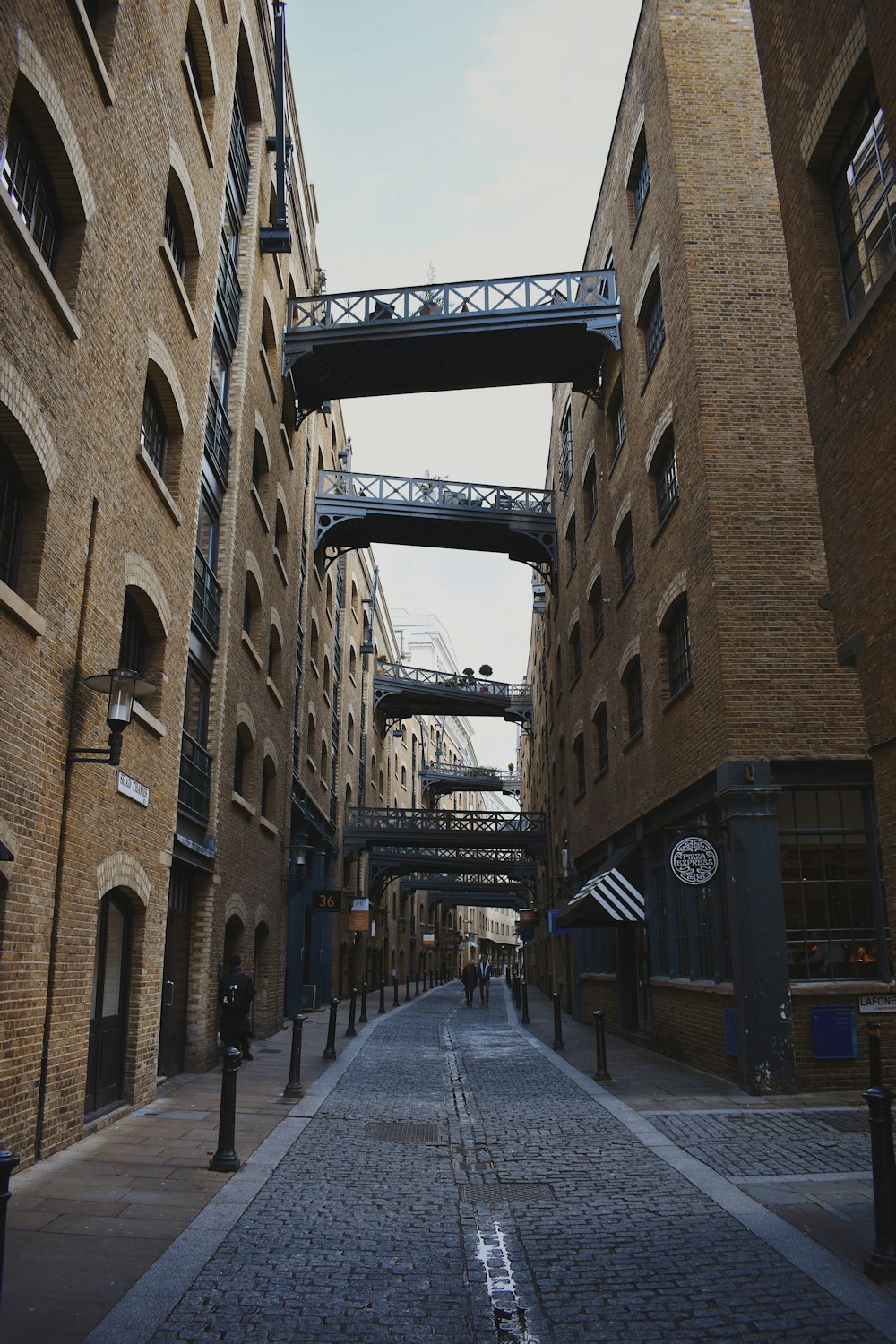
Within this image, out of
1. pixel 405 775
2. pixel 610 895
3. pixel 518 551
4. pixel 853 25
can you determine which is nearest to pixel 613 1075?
pixel 610 895

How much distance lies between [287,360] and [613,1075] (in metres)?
14.9

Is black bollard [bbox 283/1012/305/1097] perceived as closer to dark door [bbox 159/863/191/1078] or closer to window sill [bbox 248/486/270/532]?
dark door [bbox 159/863/191/1078]

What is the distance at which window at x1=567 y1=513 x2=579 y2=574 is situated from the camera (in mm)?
24188

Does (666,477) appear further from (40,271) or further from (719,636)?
(40,271)

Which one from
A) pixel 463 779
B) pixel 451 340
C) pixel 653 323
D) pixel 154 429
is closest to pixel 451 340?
pixel 451 340

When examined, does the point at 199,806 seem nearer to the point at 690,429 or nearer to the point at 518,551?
the point at 690,429

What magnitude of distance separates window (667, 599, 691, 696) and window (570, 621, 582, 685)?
8.58m

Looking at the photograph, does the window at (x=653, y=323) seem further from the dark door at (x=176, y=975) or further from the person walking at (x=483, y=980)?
the person walking at (x=483, y=980)

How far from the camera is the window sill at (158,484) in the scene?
1052cm

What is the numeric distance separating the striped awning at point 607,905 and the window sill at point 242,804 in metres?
5.50

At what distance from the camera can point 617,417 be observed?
65.5 ft

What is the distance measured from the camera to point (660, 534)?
603 inches

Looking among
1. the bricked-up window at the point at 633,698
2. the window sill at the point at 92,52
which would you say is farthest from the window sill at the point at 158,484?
the bricked-up window at the point at 633,698

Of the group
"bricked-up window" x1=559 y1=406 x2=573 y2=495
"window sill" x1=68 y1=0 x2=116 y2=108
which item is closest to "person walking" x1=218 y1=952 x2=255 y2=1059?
"window sill" x1=68 y1=0 x2=116 y2=108
